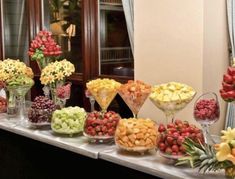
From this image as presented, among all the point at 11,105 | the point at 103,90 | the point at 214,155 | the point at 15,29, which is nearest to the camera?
the point at 214,155

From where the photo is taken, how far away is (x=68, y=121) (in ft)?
7.72

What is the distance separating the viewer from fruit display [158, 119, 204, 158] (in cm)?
175

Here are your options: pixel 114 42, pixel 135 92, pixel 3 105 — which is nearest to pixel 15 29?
pixel 114 42

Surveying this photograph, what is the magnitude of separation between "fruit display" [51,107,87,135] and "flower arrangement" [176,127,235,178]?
0.79 metres

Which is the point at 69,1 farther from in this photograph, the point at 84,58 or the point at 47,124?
the point at 47,124

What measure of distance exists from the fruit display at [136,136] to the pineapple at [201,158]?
0.25m

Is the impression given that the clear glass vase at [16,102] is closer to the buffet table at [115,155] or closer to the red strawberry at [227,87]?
the buffet table at [115,155]

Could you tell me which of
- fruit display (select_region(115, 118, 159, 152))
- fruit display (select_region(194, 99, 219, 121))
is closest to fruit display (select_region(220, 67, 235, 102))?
fruit display (select_region(194, 99, 219, 121))

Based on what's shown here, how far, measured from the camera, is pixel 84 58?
3695mm

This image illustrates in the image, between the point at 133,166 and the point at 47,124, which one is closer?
the point at 133,166

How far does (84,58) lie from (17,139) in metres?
1.18

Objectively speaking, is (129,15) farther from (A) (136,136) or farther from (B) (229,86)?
(B) (229,86)

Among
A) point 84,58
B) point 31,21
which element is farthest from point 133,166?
point 31,21

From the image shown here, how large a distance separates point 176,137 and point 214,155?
21 cm
